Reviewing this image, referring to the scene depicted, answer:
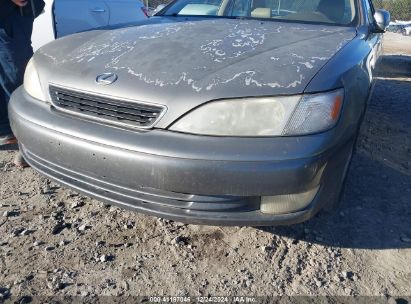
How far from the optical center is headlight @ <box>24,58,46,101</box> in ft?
7.30

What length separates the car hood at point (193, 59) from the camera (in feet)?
5.96

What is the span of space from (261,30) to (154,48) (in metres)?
0.72

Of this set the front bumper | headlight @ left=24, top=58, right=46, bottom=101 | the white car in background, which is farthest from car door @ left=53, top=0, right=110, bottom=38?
the front bumper

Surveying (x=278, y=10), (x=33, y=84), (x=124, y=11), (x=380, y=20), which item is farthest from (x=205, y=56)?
(x=124, y=11)

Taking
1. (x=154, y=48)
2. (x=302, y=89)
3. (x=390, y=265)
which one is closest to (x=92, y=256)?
(x=154, y=48)

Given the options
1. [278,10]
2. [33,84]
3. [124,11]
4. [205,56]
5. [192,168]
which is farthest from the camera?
[124,11]

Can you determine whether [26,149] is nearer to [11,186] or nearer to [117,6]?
[11,186]

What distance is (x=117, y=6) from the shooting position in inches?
189

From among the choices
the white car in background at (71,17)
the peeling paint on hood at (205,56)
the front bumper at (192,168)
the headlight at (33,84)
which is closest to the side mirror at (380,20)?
the peeling paint on hood at (205,56)

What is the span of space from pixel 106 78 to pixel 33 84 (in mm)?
587

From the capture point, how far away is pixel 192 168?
171cm

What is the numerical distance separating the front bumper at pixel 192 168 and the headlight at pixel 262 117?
44 millimetres

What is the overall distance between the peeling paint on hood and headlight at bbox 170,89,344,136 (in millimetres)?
48

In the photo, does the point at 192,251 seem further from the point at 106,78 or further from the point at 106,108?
the point at 106,78
